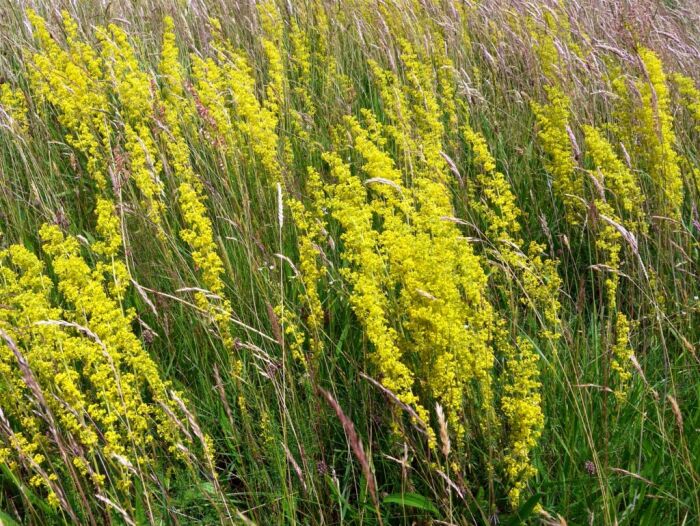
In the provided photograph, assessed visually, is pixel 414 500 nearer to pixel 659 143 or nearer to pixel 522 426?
pixel 522 426

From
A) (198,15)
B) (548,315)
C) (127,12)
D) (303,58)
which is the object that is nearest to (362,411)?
(548,315)

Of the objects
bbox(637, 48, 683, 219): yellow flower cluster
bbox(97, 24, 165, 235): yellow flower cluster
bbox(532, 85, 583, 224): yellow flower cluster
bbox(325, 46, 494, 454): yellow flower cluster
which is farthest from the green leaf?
bbox(637, 48, 683, 219): yellow flower cluster

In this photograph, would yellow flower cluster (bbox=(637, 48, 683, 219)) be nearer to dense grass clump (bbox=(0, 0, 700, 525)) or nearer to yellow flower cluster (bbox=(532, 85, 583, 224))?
dense grass clump (bbox=(0, 0, 700, 525))

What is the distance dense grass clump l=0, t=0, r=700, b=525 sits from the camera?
1695 millimetres

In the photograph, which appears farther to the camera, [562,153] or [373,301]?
[562,153]

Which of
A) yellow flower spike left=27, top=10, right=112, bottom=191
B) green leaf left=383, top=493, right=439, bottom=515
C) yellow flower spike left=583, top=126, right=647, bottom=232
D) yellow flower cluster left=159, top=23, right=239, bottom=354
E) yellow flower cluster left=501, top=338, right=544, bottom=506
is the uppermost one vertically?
yellow flower spike left=27, top=10, right=112, bottom=191

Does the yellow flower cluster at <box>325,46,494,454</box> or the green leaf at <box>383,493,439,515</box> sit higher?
the yellow flower cluster at <box>325,46,494,454</box>

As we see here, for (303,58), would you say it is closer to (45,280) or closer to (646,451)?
(45,280)

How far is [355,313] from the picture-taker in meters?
2.01

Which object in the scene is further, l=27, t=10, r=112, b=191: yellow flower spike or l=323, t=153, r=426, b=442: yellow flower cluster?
l=27, t=10, r=112, b=191: yellow flower spike

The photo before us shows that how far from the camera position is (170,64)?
3150mm

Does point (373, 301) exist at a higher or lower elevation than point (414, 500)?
higher

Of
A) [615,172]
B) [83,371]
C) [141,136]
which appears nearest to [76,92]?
[141,136]

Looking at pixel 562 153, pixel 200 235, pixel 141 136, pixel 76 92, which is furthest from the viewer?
pixel 76 92
